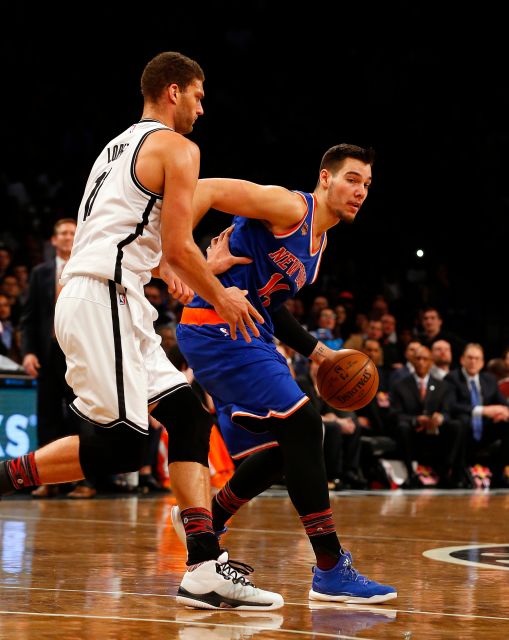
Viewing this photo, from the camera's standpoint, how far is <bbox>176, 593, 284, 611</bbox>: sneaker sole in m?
3.51

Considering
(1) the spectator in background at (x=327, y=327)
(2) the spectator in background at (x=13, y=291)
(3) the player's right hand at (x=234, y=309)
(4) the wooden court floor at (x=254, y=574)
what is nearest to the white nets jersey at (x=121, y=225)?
(3) the player's right hand at (x=234, y=309)

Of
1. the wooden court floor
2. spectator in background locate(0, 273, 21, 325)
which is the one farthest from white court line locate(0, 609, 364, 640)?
spectator in background locate(0, 273, 21, 325)

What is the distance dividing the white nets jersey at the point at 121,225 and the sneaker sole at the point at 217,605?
3.36 ft

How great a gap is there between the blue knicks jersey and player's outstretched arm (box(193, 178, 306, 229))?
0.08 metres

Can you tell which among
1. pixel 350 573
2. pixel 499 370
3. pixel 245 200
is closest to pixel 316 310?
pixel 499 370

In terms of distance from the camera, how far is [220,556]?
363 centimetres

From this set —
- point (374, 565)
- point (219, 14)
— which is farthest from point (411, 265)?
point (374, 565)

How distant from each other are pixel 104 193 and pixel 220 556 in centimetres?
124

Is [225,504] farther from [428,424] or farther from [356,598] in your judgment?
[428,424]

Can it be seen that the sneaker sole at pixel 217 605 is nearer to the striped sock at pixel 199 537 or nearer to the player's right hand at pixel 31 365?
the striped sock at pixel 199 537

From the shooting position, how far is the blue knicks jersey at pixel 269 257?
418cm

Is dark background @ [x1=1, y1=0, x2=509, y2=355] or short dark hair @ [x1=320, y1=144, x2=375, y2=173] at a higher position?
dark background @ [x1=1, y1=0, x2=509, y2=355]

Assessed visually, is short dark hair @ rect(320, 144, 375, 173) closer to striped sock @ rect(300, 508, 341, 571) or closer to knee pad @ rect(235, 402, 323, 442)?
knee pad @ rect(235, 402, 323, 442)

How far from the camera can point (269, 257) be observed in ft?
13.7
